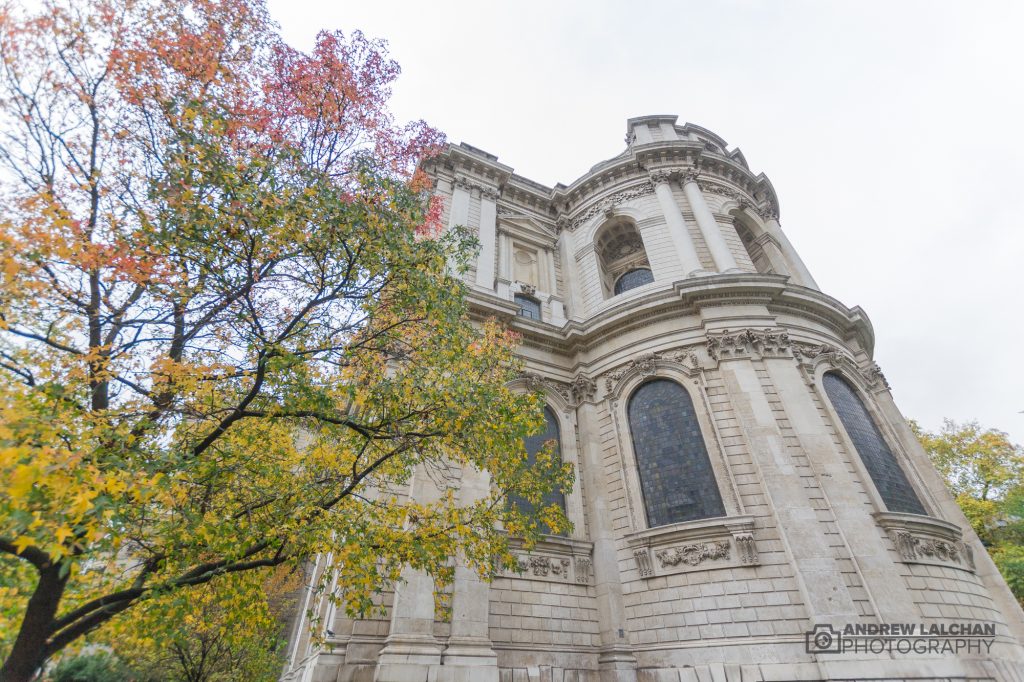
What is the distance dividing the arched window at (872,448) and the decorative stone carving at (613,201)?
10.7 meters

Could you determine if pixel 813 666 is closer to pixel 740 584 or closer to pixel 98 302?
pixel 740 584

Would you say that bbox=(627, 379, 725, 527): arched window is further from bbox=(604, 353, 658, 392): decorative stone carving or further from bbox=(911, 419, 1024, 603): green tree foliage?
bbox=(911, 419, 1024, 603): green tree foliage

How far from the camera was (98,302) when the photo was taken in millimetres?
6684

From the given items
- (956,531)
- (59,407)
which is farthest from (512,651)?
(956,531)

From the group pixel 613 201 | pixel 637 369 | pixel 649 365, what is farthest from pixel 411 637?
pixel 613 201

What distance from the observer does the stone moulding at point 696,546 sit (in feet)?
38.0

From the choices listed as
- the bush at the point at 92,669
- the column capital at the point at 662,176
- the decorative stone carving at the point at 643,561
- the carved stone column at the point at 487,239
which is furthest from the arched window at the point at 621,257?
the bush at the point at 92,669

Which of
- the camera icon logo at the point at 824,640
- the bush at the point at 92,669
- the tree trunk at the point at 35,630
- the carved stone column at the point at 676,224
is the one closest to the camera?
the tree trunk at the point at 35,630

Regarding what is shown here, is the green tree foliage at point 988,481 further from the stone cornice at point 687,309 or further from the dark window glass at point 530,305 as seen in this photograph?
the dark window glass at point 530,305

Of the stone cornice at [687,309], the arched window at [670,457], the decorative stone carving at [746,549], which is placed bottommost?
the decorative stone carving at [746,549]

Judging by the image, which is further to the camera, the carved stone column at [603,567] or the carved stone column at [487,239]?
the carved stone column at [487,239]

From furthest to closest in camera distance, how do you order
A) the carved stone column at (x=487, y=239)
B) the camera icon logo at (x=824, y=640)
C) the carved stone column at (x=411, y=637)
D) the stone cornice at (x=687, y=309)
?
the carved stone column at (x=487, y=239)
the stone cornice at (x=687, y=309)
the camera icon logo at (x=824, y=640)
the carved stone column at (x=411, y=637)

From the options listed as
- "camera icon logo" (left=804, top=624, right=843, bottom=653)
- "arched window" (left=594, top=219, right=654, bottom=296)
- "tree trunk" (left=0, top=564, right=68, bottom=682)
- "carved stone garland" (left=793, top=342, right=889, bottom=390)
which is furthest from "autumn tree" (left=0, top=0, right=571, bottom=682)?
"arched window" (left=594, top=219, right=654, bottom=296)

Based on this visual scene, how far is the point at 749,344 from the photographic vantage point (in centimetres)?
1465
